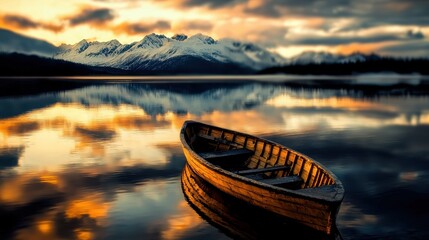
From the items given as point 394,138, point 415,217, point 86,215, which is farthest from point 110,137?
point 415,217

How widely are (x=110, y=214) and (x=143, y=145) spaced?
1254 centimetres

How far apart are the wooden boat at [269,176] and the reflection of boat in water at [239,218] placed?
0.53m

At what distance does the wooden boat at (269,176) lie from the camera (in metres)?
10.5

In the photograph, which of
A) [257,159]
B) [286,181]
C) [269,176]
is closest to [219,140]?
[257,159]

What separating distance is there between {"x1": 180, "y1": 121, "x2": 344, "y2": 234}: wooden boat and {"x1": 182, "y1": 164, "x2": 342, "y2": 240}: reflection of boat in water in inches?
21.0

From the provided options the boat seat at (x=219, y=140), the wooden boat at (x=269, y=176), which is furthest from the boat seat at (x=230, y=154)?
the boat seat at (x=219, y=140)

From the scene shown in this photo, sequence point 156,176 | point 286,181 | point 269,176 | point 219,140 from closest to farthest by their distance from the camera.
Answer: point 286,181
point 269,176
point 156,176
point 219,140

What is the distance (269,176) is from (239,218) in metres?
2.95

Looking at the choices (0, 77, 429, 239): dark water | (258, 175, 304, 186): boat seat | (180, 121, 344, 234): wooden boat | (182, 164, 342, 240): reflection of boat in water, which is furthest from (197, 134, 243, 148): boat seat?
(258, 175, 304, 186): boat seat

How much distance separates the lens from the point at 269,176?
1534cm

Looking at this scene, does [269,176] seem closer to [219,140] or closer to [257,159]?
[257,159]

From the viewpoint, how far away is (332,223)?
10352 mm

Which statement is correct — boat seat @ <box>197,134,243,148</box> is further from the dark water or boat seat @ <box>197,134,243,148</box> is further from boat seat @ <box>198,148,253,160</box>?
the dark water

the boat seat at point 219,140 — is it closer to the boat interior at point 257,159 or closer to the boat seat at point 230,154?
the boat interior at point 257,159
